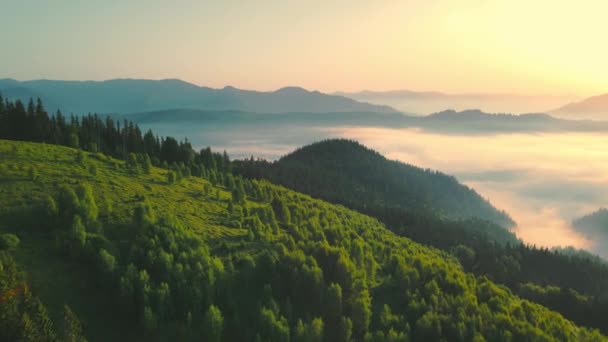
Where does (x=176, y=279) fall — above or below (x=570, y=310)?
above

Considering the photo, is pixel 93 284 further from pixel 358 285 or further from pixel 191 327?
pixel 358 285

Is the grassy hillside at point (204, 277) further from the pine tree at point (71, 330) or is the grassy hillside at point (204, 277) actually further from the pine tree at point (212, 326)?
the pine tree at point (71, 330)

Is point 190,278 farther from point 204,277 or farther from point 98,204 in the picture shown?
point 98,204

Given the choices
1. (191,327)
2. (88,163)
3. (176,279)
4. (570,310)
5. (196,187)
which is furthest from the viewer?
(570,310)

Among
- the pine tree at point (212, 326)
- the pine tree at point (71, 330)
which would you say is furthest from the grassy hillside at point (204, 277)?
the pine tree at point (71, 330)

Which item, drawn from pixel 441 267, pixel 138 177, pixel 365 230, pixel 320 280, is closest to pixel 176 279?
pixel 320 280

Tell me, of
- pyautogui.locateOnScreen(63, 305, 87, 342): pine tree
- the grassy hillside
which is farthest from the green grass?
pyautogui.locateOnScreen(63, 305, 87, 342): pine tree

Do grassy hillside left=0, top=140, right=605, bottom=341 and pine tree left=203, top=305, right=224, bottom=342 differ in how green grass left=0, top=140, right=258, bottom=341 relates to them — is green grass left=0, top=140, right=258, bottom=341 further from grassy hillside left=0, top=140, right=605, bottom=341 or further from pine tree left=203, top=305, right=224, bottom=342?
pine tree left=203, top=305, right=224, bottom=342
